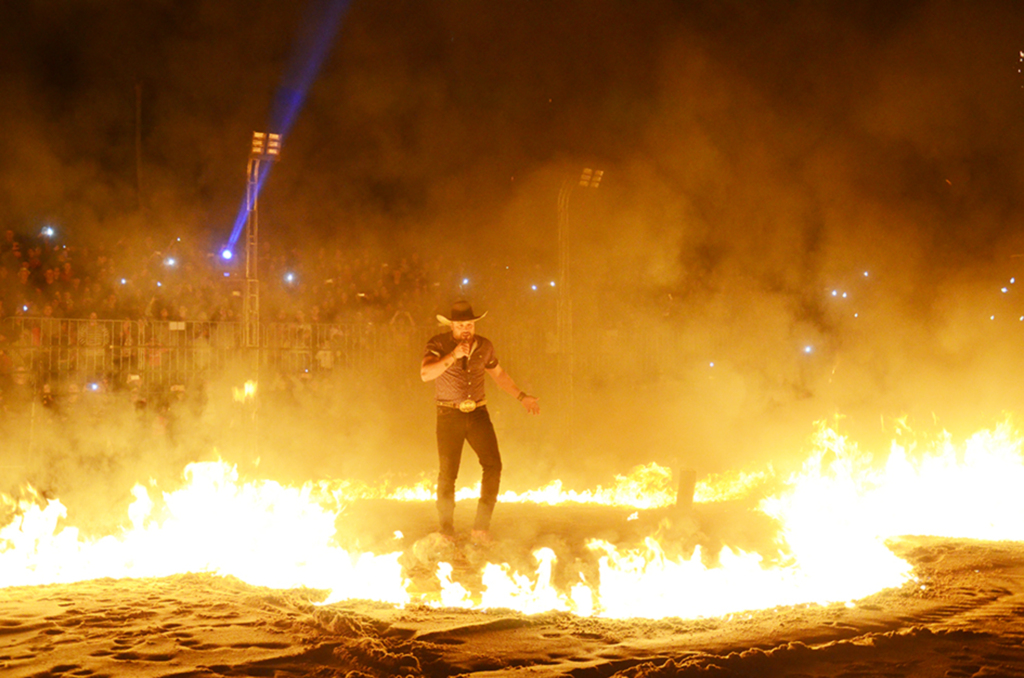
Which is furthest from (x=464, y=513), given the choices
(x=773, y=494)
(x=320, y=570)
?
(x=773, y=494)

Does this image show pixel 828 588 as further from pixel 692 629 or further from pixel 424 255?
pixel 424 255

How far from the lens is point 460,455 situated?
5.50 metres

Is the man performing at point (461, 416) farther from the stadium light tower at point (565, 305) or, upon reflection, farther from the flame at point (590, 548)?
the stadium light tower at point (565, 305)

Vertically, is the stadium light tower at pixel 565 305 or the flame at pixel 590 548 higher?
the stadium light tower at pixel 565 305

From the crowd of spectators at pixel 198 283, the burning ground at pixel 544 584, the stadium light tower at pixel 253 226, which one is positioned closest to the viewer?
the burning ground at pixel 544 584

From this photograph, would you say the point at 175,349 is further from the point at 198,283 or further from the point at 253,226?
the point at 253,226

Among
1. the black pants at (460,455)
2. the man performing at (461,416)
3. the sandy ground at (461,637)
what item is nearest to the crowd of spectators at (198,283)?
the man performing at (461,416)

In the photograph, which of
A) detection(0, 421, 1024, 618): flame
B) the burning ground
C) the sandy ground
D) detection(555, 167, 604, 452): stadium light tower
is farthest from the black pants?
detection(555, 167, 604, 452): stadium light tower

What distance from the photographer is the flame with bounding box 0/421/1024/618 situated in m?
4.77

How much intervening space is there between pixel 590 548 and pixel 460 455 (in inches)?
44.9

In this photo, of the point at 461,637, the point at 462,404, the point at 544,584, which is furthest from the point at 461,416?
the point at 461,637

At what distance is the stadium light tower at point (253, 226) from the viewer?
7.66 meters

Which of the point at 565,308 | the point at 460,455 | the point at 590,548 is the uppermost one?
the point at 565,308

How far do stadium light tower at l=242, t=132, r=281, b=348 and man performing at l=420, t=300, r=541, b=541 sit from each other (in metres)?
3.28
